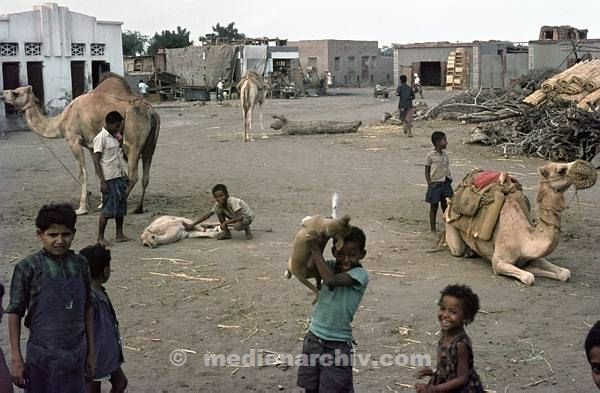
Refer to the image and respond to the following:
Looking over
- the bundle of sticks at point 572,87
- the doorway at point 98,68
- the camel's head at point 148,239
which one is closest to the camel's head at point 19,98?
the camel's head at point 148,239

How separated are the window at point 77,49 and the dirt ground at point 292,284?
15.3 m

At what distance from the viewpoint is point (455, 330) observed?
3.78m

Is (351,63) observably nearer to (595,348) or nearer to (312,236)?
(312,236)

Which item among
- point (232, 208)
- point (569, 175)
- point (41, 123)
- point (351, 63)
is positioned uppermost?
point (351, 63)

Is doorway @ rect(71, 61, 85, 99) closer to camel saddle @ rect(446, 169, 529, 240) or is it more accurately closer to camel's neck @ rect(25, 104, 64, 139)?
camel's neck @ rect(25, 104, 64, 139)

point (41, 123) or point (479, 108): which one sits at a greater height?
point (41, 123)

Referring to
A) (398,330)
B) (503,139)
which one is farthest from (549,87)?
(398,330)

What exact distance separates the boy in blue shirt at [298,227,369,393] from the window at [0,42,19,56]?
1036 inches

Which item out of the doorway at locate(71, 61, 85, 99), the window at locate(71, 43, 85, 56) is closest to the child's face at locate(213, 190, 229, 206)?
the window at locate(71, 43, 85, 56)

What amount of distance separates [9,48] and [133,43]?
47.1 meters

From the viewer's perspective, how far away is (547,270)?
7.46 metres

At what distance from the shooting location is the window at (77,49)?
29.9 metres

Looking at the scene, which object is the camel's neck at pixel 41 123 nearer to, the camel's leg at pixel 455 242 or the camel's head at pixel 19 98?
the camel's head at pixel 19 98

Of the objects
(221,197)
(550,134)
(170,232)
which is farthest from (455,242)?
(550,134)
